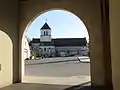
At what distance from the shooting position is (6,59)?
26.4 ft

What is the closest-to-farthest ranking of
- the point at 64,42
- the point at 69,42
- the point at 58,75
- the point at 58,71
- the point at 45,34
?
the point at 58,75 < the point at 58,71 < the point at 69,42 < the point at 64,42 < the point at 45,34

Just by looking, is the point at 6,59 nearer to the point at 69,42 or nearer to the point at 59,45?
the point at 59,45

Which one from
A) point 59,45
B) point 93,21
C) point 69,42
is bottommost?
point 93,21

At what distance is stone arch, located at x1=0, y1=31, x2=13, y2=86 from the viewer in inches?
308

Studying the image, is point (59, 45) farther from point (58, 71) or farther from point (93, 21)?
point (93, 21)

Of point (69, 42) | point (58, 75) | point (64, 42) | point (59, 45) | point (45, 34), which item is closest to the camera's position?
point (58, 75)

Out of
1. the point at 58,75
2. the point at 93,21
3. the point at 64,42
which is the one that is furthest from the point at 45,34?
the point at 93,21

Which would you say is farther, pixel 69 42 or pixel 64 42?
pixel 64 42

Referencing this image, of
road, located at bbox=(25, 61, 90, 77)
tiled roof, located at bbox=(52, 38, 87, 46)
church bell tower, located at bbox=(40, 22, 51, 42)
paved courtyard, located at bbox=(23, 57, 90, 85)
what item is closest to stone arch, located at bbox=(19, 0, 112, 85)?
paved courtyard, located at bbox=(23, 57, 90, 85)

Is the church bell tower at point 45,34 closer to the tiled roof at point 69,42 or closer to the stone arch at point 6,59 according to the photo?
the tiled roof at point 69,42

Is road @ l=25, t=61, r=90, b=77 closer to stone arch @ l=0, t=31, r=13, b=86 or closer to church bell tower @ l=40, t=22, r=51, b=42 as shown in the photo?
stone arch @ l=0, t=31, r=13, b=86

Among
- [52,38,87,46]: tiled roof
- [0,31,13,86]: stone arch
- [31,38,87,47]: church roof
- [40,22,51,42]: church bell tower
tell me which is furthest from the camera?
[40,22,51,42]: church bell tower

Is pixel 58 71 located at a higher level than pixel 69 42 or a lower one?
lower

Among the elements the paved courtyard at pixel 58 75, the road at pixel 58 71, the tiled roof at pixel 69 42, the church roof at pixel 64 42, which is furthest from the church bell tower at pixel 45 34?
the paved courtyard at pixel 58 75
